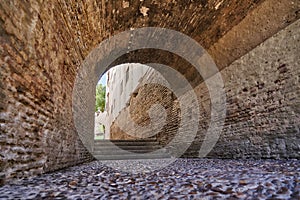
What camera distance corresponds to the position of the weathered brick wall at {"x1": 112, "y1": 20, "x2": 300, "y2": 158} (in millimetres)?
3037

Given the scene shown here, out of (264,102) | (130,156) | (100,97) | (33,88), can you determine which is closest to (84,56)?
(33,88)

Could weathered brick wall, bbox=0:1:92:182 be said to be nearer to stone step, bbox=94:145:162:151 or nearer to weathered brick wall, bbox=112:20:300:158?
weathered brick wall, bbox=112:20:300:158

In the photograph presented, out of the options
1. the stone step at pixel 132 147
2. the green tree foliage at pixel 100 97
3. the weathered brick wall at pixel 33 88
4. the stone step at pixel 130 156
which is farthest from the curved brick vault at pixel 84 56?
the green tree foliage at pixel 100 97

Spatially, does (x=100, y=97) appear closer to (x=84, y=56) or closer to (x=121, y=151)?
(x=121, y=151)

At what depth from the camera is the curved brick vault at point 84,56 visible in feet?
5.66

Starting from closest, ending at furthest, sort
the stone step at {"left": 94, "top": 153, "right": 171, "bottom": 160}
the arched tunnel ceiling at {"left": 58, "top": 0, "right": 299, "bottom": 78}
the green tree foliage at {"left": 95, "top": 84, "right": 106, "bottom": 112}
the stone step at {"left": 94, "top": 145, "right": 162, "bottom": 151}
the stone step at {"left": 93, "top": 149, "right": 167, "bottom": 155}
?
the arched tunnel ceiling at {"left": 58, "top": 0, "right": 299, "bottom": 78}
the stone step at {"left": 94, "top": 153, "right": 171, "bottom": 160}
the stone step at {"left": 93, "top": 149, "right": 167, "bottom": 155}
the stone step at {"left": 94, "top": 145, "right": 162, "bottom": 151}
the green tree foliage at {"left": 95, "top": 84, "right": 106, "bottom": 112}

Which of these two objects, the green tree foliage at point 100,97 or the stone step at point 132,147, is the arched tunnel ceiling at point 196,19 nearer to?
the stone step at point 132,147

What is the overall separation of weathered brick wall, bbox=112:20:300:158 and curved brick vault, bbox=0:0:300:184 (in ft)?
0.05

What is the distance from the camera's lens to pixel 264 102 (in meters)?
3.49

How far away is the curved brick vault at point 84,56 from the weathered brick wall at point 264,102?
2 cm

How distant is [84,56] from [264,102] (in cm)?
324

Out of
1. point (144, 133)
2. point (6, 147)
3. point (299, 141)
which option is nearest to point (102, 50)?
point (6, 147)

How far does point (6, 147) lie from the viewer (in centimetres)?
160

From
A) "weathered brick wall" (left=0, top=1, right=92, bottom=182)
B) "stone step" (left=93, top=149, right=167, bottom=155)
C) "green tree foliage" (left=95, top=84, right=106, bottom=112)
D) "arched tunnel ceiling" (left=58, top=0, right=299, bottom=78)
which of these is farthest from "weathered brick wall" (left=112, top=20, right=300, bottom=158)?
"green tree foliage" (left=95, top=84, right=106, bottom=112)
